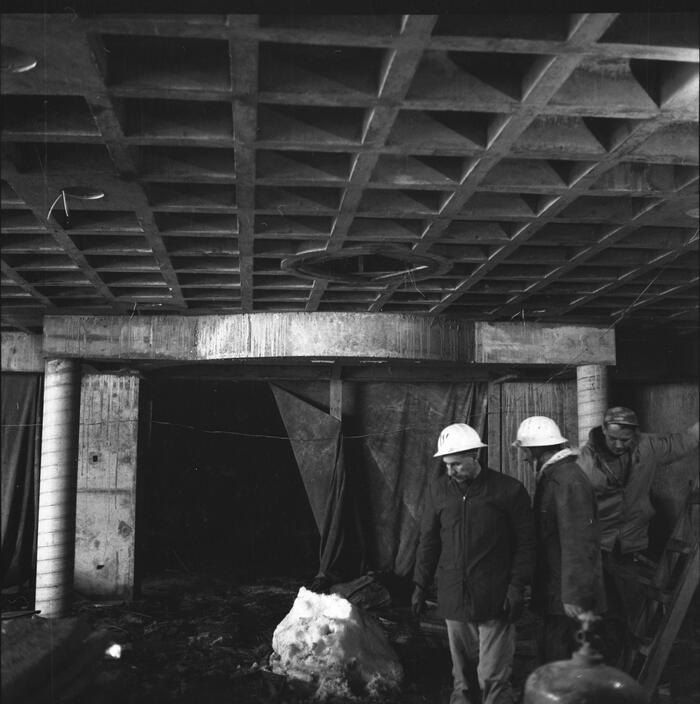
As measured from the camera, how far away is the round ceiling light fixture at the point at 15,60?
3018 mm

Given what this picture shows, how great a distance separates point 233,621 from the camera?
802cm

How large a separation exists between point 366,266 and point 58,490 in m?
4.42

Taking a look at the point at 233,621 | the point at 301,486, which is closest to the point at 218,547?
the point at 301,486

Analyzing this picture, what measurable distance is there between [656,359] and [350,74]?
26.5ft

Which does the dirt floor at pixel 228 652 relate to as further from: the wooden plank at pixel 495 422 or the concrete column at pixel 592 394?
the wooden plank at pixel 495 422

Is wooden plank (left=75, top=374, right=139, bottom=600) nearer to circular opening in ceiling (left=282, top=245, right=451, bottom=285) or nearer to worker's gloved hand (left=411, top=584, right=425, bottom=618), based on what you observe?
circular opening in ceiling (left=282, top=245, right=451, bottom=285)

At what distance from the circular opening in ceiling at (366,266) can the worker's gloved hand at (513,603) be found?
2.76 metres

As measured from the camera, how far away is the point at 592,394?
28.3ft

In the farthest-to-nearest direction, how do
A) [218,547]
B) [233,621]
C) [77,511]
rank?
[218,547], [77,511], [233,621]

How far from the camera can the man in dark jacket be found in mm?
4254

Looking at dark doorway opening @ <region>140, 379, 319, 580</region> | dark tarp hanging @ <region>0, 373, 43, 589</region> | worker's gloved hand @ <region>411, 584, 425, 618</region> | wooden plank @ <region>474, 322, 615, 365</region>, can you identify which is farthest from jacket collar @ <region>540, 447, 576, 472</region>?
dark tarp hanging @ <region>0, 373, 43, 589</region>

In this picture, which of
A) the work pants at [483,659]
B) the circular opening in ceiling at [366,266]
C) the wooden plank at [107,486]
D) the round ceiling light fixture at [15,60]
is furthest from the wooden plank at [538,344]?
the round ceiling light fixture at [15,60]

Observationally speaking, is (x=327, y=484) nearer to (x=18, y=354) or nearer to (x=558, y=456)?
(x=18, y=354)

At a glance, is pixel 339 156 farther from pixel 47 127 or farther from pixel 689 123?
pixel 689 123
